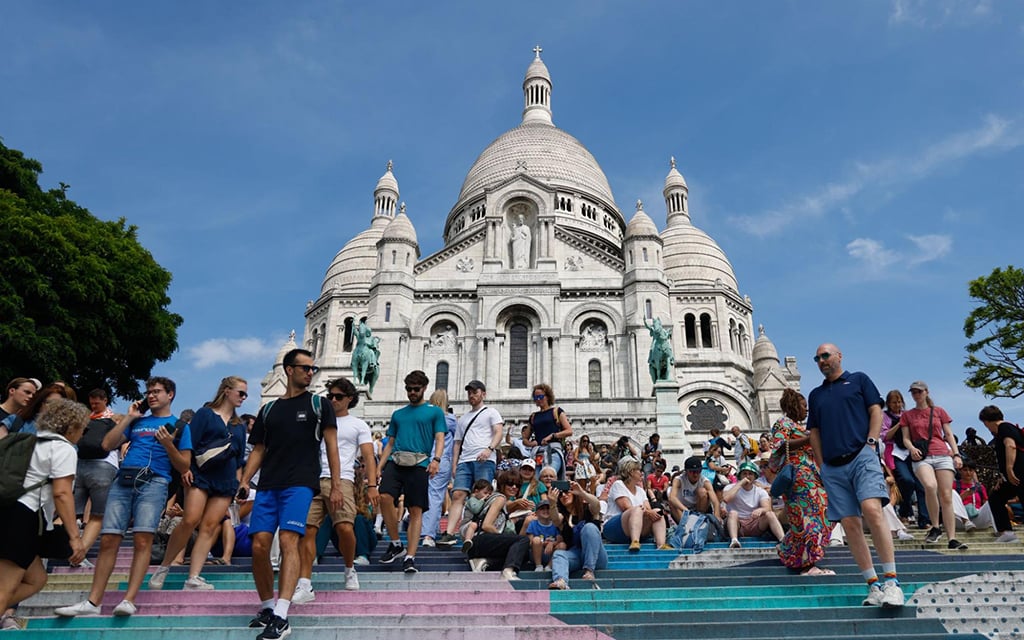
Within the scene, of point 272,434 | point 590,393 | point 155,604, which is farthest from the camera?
point 590,393

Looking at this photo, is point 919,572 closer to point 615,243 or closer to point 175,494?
point 175,494

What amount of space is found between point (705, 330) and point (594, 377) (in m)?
A: 11.7

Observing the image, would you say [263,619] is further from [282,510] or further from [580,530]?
[580,530]

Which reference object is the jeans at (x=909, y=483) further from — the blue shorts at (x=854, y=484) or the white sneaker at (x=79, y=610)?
the white sneaker at (x=79, y=610)

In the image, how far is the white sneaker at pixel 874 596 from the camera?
5.86m

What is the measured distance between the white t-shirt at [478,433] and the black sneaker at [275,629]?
4.00 meters

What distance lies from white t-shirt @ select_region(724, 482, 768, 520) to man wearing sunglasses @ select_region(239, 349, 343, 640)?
542 centimetres

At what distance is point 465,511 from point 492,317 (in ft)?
73.0

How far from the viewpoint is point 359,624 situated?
19.0 ft

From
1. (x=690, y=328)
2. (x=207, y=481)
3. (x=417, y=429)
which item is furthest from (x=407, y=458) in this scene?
(x=690, y=328)

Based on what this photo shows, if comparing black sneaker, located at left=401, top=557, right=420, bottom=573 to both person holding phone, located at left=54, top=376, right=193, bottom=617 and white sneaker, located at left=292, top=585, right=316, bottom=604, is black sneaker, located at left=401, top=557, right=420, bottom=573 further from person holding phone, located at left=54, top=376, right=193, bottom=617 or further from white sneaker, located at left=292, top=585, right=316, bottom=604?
person holding phone, located at left=54, top=376, right=193, bottom=617

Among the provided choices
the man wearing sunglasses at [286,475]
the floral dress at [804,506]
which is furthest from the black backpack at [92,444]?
the floral dress at [804,506]

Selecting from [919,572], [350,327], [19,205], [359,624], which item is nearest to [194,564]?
[359,624]

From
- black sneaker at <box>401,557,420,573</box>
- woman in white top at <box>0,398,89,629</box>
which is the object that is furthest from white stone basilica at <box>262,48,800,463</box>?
woman in white top at <box>0,398,89,629</box>
